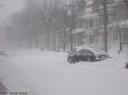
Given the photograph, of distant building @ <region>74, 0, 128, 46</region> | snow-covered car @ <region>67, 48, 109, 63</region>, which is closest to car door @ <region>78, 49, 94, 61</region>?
snow-covered car @ <region>67, 48, 109, 63</region>

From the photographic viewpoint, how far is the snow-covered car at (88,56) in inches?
787

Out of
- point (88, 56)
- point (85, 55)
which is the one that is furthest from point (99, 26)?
point (88, 56)

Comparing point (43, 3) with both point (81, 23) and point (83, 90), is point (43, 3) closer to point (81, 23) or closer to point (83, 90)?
point (81, 23)

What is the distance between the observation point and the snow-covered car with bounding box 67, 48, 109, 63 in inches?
787

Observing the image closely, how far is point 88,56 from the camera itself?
20.3m

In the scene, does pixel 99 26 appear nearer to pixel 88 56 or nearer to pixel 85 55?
pixel 85 55

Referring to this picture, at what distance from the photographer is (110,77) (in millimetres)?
11961

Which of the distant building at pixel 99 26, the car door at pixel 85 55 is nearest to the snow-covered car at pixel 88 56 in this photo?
the car door at pixel 85 55

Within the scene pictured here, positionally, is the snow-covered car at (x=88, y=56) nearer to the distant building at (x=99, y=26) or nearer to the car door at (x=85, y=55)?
the car door at (x=85, y=55)

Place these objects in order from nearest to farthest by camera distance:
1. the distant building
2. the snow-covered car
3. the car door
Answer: the snow-covered car < the car door < the distant building

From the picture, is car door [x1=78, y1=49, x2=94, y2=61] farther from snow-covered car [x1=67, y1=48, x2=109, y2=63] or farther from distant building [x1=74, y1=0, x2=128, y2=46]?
distant building [x1=74, y1=0, x2=128, y2=46]

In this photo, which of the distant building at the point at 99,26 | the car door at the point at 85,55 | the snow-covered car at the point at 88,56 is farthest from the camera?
the distant building at the point at 99,26

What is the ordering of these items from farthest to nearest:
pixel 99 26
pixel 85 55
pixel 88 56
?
pixel 99 26 → pixel 85 55 → pixel 88 56

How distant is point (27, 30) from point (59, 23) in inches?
317
